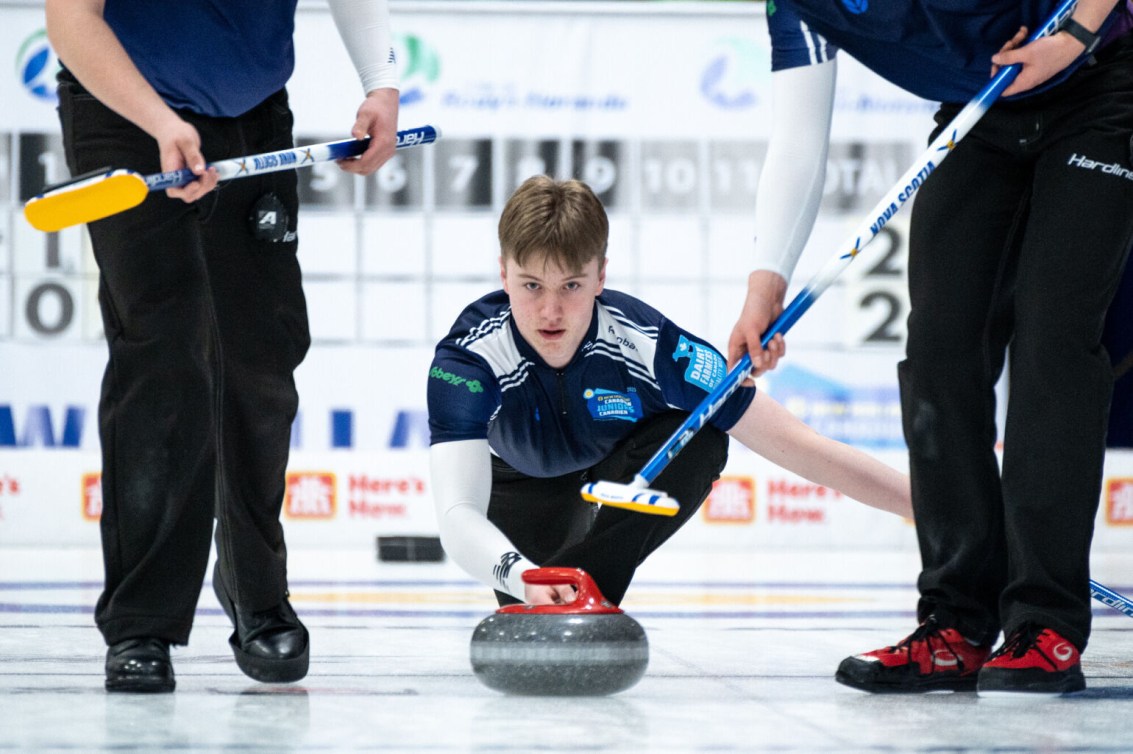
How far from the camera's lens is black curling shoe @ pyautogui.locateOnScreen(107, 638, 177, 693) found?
1.90m

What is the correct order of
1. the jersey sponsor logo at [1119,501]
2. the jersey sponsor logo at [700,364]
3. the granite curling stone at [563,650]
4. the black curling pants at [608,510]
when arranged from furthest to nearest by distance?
the jersey sponsor logo at [1119,501], the jersey sponsor logo at [700,364], the black curling pants at [608,510], the granite curling stone at [563,650]

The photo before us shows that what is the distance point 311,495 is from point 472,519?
12.1 ft

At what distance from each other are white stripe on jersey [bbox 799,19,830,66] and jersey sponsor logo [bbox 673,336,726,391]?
1.67 ft

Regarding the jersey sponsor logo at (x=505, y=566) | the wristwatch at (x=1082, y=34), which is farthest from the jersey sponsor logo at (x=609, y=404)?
the wristwatch at (x=1082, y=34)

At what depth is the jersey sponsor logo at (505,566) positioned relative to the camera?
2.01m

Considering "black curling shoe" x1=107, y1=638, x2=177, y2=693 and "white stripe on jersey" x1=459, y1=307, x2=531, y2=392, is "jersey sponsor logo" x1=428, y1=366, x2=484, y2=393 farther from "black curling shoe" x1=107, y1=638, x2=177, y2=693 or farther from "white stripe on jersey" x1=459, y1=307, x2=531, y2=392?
"black curling shoe" x1=107, y1=638, x2=177, y2=693

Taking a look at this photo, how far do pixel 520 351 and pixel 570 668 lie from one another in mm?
686

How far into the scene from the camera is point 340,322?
571 centimetres

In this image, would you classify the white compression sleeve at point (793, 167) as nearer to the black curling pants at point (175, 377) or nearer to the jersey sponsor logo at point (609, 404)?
the jersey sponsor logo at point (609, 404)

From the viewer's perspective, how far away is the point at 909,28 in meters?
2.05

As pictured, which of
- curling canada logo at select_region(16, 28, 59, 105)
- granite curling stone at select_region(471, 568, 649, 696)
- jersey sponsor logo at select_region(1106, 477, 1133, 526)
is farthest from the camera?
jersey sponsor logo at select_region(1106, 477, 1133, 526)

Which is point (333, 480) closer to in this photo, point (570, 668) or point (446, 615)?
point (446, 615)

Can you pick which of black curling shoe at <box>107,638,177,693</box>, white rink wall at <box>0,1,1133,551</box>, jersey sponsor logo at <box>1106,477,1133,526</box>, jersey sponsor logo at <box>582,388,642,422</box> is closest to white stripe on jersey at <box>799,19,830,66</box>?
jersey sponsor logo at <box>582,388,642,422</box>

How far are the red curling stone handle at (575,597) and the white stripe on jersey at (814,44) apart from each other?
30.2 inches
